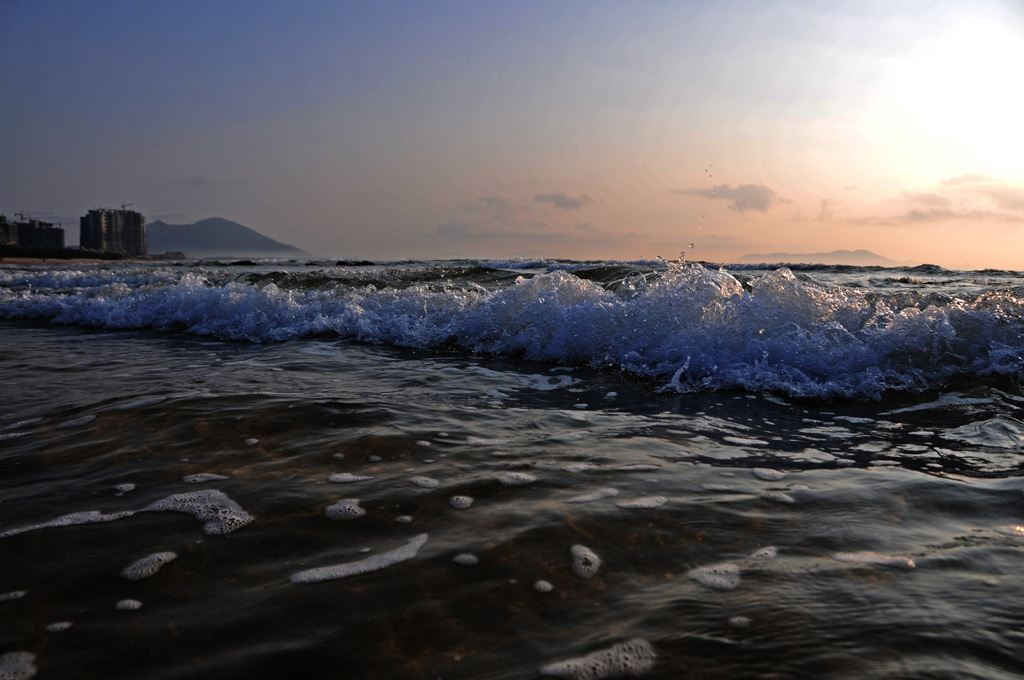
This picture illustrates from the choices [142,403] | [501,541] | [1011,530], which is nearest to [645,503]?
[501,541]

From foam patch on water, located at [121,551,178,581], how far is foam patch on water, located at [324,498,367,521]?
1.81ft

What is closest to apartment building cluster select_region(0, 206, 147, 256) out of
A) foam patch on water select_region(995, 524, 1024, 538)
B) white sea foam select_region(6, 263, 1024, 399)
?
white sea foam select_region(6, 263, 1024, 399)

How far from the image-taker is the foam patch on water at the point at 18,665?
1407 mm

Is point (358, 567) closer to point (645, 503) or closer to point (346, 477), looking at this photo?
point (346, 477)

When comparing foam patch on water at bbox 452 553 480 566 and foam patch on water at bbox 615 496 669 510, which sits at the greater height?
foam patch on water at bbox 615 496 669 510

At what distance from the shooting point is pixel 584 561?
1950 millimetres

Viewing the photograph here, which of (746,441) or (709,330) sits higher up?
(709,330)

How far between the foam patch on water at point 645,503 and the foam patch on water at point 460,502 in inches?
24.6

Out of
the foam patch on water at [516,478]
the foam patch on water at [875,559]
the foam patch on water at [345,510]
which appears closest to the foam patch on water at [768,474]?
the foam patch on water at [875,559]

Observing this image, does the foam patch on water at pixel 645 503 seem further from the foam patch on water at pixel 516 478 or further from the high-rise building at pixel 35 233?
the high-rise building at pixel 35 233

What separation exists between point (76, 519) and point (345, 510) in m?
1.05

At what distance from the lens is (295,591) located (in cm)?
175

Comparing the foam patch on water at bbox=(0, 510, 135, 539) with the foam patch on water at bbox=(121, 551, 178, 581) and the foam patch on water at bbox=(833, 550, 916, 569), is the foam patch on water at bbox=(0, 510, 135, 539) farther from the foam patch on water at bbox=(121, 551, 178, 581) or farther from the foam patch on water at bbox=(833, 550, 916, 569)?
the foam patch on water at bbox=(833, 550, 916, 569)

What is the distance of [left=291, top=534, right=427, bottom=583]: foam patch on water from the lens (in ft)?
6.02
